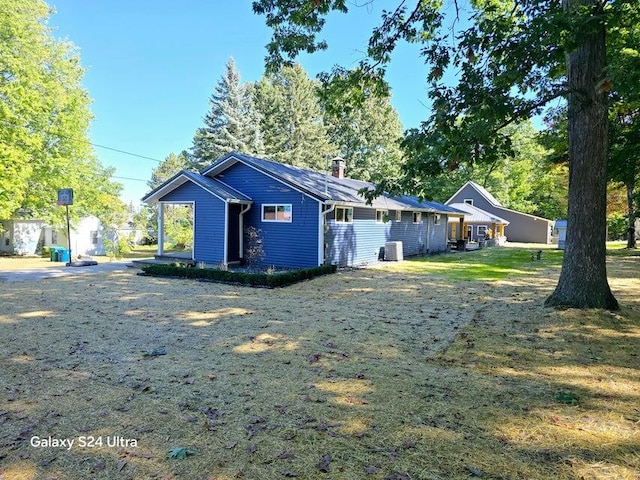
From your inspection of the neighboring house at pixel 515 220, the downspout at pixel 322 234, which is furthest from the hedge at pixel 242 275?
the neighboring house at pixel 515 220

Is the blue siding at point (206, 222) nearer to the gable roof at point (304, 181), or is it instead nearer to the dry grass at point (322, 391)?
the gable roof at point (304, 181)

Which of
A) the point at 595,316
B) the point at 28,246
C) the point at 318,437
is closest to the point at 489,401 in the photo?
the point at 318,437

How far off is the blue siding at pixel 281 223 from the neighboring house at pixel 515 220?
29651mm

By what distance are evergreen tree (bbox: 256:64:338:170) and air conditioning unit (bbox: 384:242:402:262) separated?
21.8 metres

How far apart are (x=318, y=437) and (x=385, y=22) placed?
8525mm

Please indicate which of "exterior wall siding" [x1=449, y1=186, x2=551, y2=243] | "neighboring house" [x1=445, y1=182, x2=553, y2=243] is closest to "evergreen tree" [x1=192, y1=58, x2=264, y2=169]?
"neighboring house" [x1=445, y1=182, x2=553, y2=243]

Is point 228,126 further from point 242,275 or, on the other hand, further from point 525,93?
point 525,93

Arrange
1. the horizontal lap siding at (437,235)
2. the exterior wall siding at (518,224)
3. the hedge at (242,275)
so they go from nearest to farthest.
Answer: the hedge at (242,275)
the horizontal lap siding at (437,235)
the exterior wall siding at (518,224)

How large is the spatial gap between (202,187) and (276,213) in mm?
2994

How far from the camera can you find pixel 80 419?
3354 mm

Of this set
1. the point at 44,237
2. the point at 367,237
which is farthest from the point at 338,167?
the point at 44,237

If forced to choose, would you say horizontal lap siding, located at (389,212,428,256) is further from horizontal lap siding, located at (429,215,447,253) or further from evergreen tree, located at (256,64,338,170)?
evergreen tree, located at (256,64,338,170)

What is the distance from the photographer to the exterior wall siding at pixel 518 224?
37656mm

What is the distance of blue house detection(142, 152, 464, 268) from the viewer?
1438 centimetres
